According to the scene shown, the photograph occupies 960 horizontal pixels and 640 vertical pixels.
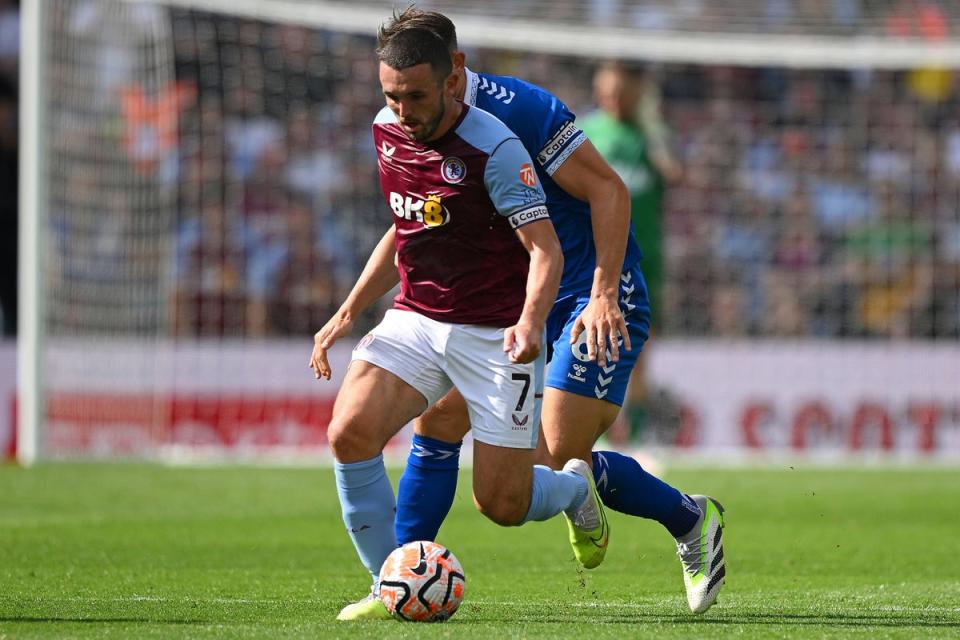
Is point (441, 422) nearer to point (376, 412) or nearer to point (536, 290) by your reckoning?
point (376, 412)

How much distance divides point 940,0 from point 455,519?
11460 millimetres

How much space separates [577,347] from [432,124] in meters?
1.25

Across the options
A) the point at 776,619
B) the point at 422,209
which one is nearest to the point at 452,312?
the point at 422,209

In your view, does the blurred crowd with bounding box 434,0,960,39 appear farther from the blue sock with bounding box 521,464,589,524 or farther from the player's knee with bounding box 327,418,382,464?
the player's knee with bounding box 327,418,382,464

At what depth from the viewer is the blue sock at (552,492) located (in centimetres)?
565

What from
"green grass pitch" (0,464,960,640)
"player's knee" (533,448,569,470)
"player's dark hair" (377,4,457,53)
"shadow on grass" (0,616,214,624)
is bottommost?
"green grass pitch" (0,464,960,640)

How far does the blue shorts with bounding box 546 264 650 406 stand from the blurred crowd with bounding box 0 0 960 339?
9322 mm

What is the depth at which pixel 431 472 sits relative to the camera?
593 cm

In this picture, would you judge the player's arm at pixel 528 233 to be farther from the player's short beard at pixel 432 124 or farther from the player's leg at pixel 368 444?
the player's leg at pixel 368 444

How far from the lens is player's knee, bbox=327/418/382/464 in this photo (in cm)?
547

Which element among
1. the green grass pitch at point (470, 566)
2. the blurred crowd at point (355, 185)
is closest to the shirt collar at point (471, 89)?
the green grass pitch at point (470, 566)

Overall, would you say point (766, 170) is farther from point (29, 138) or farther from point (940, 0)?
point (29, 138)

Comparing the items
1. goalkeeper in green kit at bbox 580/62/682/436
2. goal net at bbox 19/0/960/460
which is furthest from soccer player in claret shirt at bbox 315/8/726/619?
goal net at bbox 19/0/960/460

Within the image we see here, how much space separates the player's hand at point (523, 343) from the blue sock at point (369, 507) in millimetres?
643
